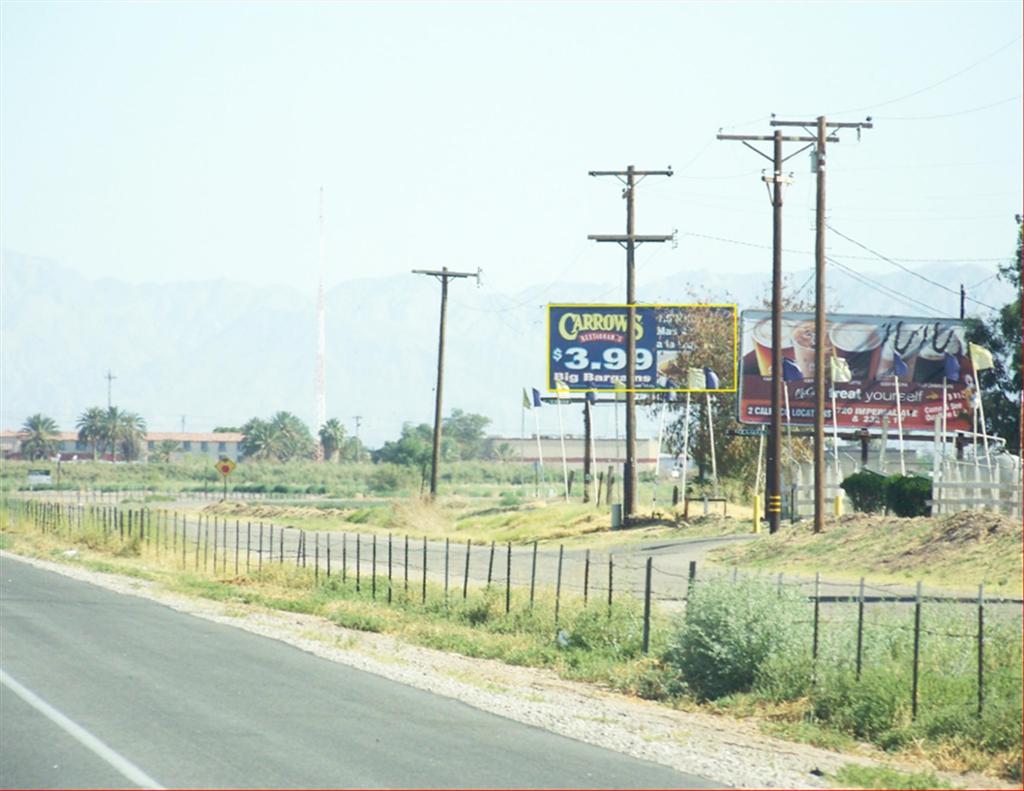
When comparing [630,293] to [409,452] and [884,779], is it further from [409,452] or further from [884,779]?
[409,452]

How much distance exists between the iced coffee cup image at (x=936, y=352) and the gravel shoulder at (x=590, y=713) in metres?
39.8

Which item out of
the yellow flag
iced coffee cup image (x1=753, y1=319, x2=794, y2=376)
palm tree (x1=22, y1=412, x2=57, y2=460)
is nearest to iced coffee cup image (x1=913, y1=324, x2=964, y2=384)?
iced coffee cup image (x1=753, y1=319, x2=794, y2=376)

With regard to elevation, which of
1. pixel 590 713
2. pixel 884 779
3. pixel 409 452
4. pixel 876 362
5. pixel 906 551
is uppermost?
pixel 876 362

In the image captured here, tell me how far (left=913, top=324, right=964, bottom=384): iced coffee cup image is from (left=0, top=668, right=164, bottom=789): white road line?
48.9m

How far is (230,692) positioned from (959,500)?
2171cm

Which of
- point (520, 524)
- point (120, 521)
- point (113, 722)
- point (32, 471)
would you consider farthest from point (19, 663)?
point (32, 471)

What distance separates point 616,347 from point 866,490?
2516cm

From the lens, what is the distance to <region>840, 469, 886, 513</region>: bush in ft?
131

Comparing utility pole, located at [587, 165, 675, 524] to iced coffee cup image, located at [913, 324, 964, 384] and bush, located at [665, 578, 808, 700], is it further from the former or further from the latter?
bush, located at [665, 578, 808, 700]

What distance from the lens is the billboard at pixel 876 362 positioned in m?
59.0

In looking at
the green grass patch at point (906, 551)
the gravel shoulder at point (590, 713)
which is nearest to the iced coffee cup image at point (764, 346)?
the green grass patch at point (906, 551)

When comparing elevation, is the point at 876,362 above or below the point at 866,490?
above

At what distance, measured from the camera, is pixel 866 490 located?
4062 cm

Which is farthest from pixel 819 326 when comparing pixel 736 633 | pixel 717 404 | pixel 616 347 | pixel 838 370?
pixel 717 404
